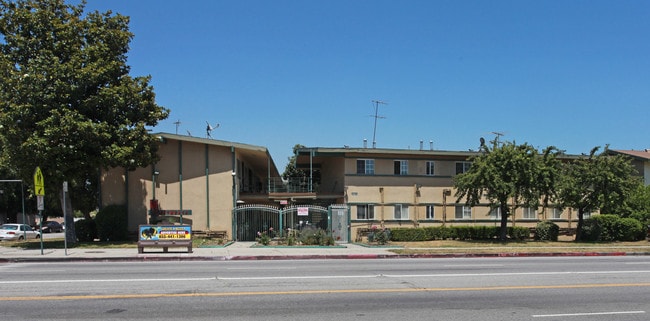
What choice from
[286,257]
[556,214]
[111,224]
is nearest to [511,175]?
[556,214]

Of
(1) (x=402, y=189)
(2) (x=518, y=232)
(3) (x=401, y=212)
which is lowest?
(2) (x=518, y=232)

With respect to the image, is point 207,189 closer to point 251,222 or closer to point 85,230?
point 251,222

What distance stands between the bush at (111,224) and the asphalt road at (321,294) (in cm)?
1445

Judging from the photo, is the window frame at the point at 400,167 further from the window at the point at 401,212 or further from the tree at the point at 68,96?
the tree at the point at 68,96

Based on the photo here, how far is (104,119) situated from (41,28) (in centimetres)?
513

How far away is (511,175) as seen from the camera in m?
29.6

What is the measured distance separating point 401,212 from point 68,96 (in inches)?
790

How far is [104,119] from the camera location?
2616 cm

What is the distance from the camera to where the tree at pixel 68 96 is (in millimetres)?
24078

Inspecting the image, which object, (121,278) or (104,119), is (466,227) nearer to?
(104,119)

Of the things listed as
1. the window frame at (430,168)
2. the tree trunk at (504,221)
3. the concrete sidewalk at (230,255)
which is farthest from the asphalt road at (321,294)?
the window frame at (430,168)

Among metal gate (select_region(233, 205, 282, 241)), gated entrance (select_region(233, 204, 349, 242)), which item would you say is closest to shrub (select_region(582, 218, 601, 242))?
gated entrance (select_region(233, 204, 349, 242))

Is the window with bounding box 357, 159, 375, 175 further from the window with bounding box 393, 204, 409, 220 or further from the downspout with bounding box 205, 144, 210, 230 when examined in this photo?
the downspout with bounding box 205, 144, 210, 230

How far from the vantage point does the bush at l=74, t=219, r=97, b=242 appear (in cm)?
3002
